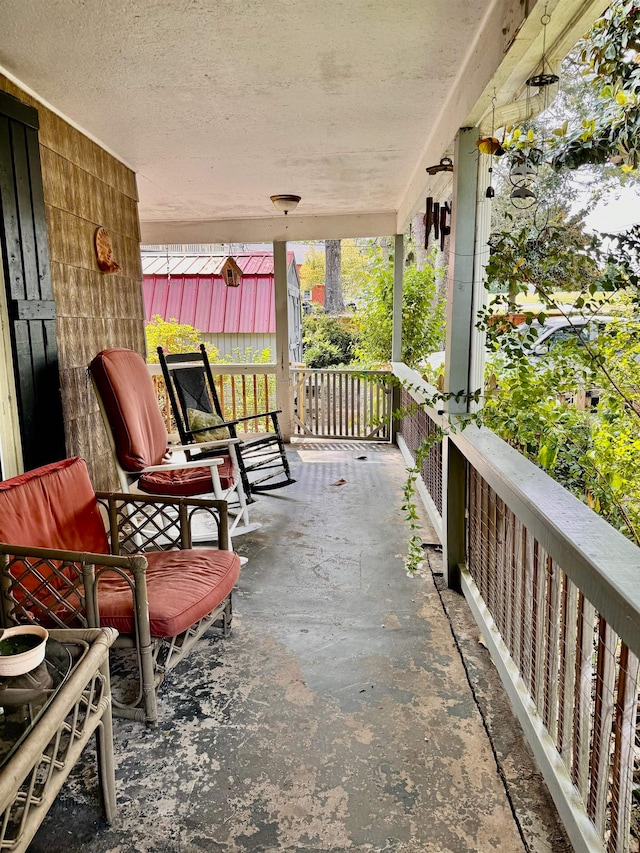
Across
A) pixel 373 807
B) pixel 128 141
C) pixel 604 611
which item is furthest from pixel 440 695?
pixel 128 141

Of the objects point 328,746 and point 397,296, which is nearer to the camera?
point 328,746

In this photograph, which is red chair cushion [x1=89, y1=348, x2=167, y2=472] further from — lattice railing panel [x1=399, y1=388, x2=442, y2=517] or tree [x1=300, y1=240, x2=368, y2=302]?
tree [x1=300, y1=240, x2=368, y2=302]

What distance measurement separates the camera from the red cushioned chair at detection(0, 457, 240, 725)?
1727mm

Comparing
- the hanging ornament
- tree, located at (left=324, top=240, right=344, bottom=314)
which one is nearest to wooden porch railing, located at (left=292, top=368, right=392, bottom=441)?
the hanging ornament

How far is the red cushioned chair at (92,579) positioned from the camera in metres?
1.73

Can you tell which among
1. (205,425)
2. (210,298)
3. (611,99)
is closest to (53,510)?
(205,425)

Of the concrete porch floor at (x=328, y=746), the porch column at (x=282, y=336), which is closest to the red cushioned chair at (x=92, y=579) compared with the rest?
the concrete porch floor at (x=328, y=746)

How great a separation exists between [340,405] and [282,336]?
39.6 inches

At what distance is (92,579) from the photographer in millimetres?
1702

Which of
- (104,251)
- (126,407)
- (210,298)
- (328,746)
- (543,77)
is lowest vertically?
(328,746)

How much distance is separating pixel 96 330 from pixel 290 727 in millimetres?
2560

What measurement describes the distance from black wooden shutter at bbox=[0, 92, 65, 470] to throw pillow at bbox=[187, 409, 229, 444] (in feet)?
3.51

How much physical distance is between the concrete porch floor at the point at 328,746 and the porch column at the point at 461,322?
380mm

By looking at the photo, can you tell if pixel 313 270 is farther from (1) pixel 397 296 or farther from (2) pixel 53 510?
(2) pixel 53 510
